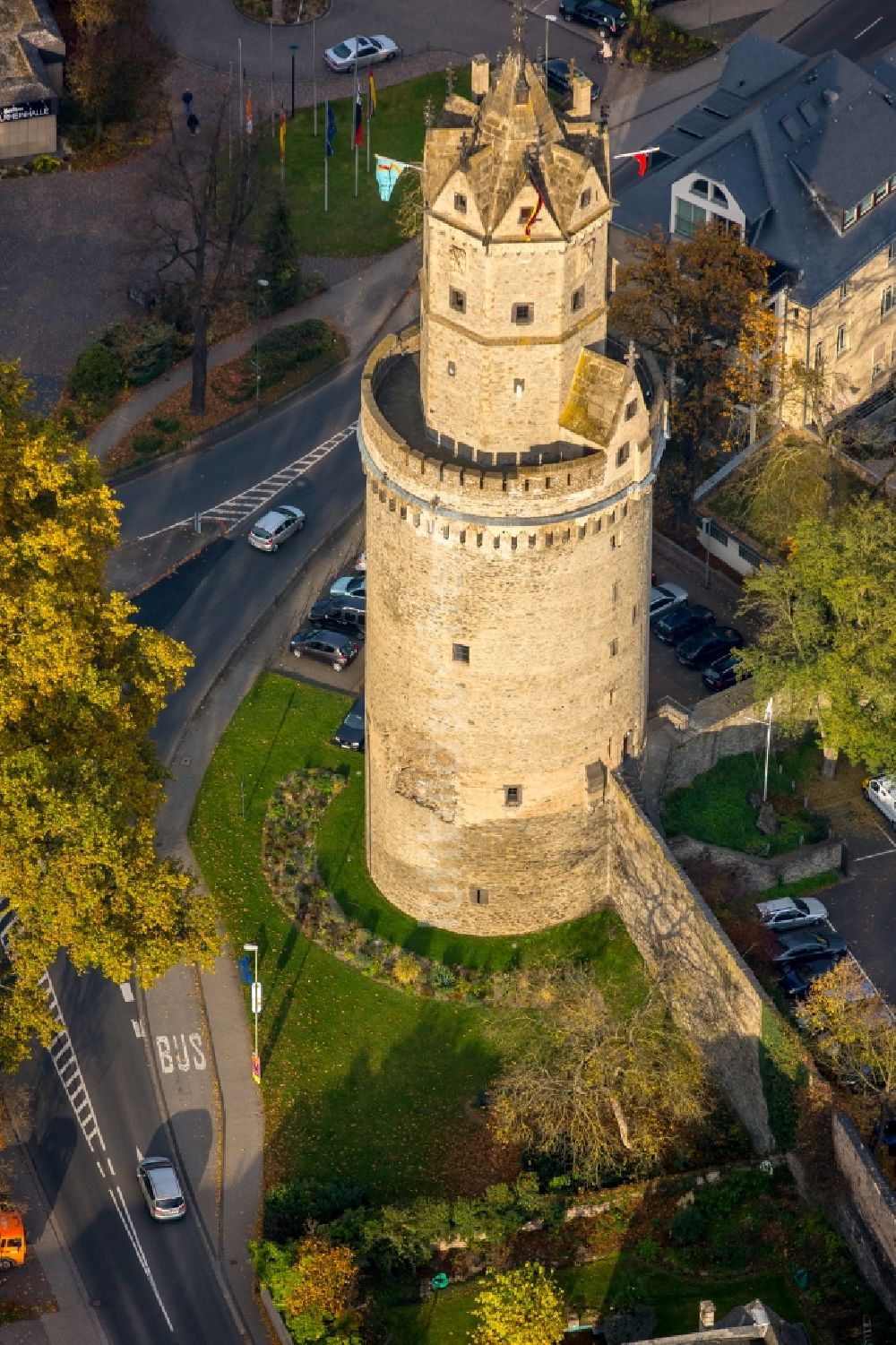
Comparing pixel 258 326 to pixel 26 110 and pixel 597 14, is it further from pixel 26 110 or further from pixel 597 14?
pixel 597 14

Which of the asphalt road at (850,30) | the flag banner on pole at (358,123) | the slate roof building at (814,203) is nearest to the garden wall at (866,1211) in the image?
the slate roof building at (814,203)

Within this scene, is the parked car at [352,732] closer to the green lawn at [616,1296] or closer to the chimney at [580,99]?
the green lawn at [616,1296]

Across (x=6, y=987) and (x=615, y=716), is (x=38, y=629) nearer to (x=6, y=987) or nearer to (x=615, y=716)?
(x=6, y=987)

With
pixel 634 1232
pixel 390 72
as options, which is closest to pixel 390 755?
pixel 634 1232

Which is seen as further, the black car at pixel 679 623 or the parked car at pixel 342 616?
the parked car at pixel 342 616

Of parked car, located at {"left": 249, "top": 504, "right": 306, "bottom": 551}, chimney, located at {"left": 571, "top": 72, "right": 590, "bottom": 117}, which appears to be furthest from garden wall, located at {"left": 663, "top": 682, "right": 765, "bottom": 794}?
chimney, located at {"left": 571, "top": 72, "right": 590, "bottom": 117}

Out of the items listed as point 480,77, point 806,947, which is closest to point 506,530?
point 480,77

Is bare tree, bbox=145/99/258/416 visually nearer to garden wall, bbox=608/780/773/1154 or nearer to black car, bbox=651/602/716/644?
black car, bbox=651/602/716/644
